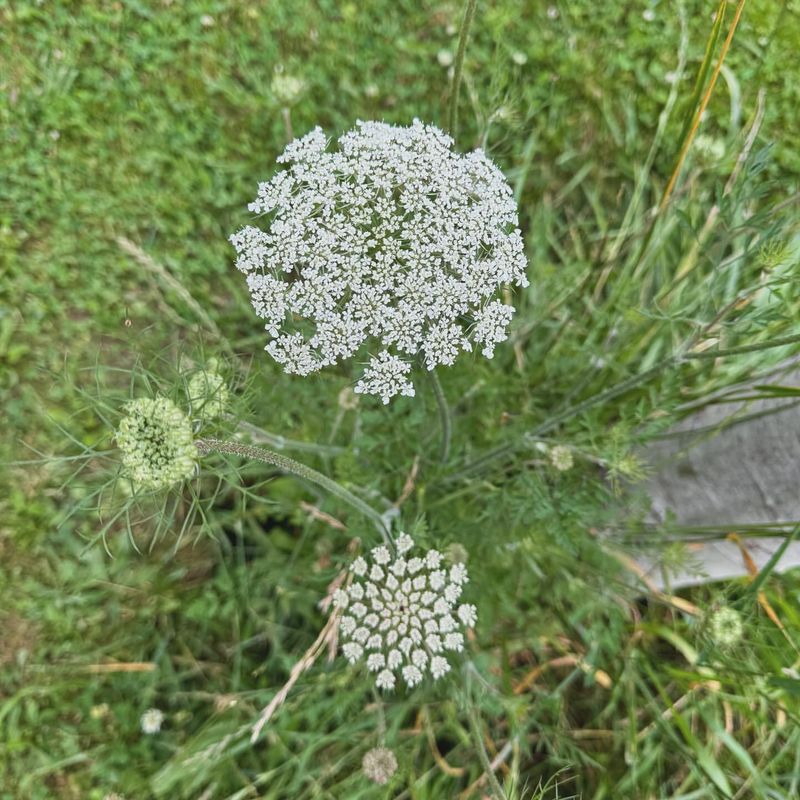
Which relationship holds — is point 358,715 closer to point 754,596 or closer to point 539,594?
point 539,594

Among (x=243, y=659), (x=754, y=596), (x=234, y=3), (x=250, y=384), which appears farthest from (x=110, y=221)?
(x=754, y=596)

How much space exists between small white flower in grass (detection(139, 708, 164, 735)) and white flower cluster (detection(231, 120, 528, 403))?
2.49m

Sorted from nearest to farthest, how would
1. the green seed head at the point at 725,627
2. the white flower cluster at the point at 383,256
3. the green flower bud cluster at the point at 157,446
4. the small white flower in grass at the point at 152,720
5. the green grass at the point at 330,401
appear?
the green flower bud cluster at the point at 157,446 < the white flower cluster at the point at 383,256 < the green seed head at the point at 725,627 < the green grass at the point at 330,401 < the small white flower in grass at the point at 152,720

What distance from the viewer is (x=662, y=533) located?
2.99 m

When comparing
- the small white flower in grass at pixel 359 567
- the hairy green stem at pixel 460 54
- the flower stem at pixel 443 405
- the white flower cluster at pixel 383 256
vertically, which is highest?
the hairy green stem at pixel 460 54

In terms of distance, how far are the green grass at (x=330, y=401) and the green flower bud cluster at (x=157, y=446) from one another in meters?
1.02

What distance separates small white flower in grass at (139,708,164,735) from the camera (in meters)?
3.44

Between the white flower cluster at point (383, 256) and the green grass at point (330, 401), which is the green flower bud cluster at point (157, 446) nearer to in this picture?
the white flower cluster at point (383, 256)

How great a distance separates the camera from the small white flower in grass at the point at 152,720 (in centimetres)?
344

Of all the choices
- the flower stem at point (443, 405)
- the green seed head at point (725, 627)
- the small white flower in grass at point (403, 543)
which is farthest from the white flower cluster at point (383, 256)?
the green seed head at point (725, 627)

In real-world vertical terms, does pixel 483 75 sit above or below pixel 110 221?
above

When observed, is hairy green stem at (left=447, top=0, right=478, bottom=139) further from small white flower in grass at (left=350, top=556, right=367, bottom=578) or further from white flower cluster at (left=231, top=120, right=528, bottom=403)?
small white flower in grass at (left=350, top=556, right=367, bottom=578)

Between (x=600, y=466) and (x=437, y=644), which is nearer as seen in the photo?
(x=437, y=644)

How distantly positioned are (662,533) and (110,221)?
3.44 metres
